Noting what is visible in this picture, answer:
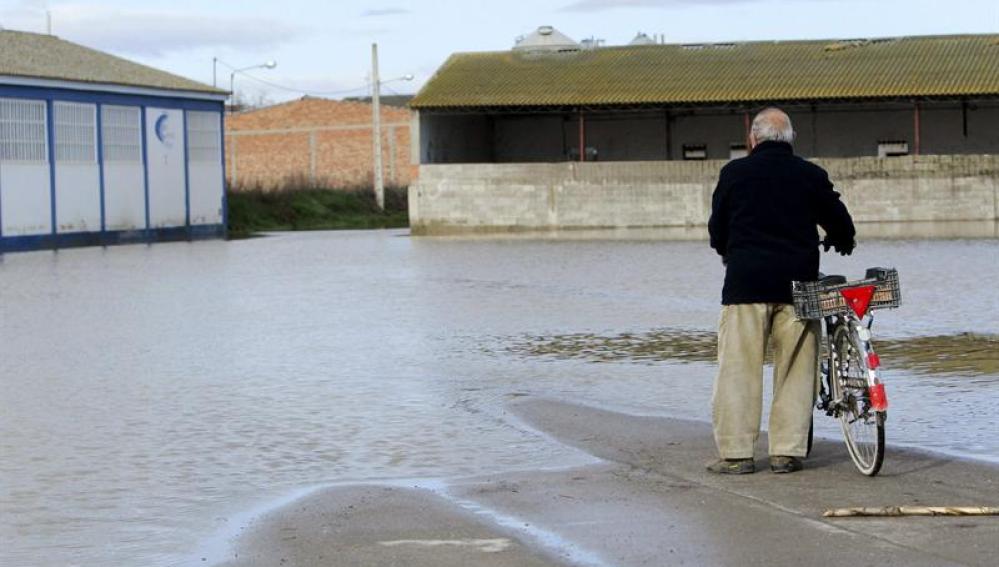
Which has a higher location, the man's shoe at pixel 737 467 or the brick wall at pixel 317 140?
the brick wall at pixel 317 140

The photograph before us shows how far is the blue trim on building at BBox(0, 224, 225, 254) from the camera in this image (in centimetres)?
4675

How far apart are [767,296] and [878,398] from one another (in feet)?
2.64

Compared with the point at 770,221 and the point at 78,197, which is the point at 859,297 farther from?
Answer: the point at 78,197

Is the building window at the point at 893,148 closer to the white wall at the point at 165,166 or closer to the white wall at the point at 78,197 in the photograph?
the white wall at the point at 165,166

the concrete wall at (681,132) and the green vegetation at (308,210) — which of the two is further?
the green vegetation at (308,210)

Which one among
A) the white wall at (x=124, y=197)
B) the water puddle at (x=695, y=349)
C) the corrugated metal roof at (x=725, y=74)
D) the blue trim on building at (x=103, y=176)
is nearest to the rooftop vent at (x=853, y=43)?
the corrugated metal roof at (x=725, y=74)

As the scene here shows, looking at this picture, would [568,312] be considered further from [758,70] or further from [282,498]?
[758,70]

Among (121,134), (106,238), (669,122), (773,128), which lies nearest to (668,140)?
(669,122)

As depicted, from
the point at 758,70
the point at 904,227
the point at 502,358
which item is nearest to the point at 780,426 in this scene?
the point at 502,358

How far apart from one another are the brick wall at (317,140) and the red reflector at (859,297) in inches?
3394

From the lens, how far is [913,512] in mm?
7598

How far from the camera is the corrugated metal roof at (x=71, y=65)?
4859 centimetres

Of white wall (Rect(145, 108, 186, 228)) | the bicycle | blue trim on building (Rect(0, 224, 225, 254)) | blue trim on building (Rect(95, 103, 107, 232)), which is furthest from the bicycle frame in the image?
white wall (Rect(145, 108, 186, 228))

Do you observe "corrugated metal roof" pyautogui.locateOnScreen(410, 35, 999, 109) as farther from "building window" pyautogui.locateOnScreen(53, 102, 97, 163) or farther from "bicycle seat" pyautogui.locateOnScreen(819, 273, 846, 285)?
"bicycle seat" pyautogui.locateOnScreen(819, 273, 846, 285)
